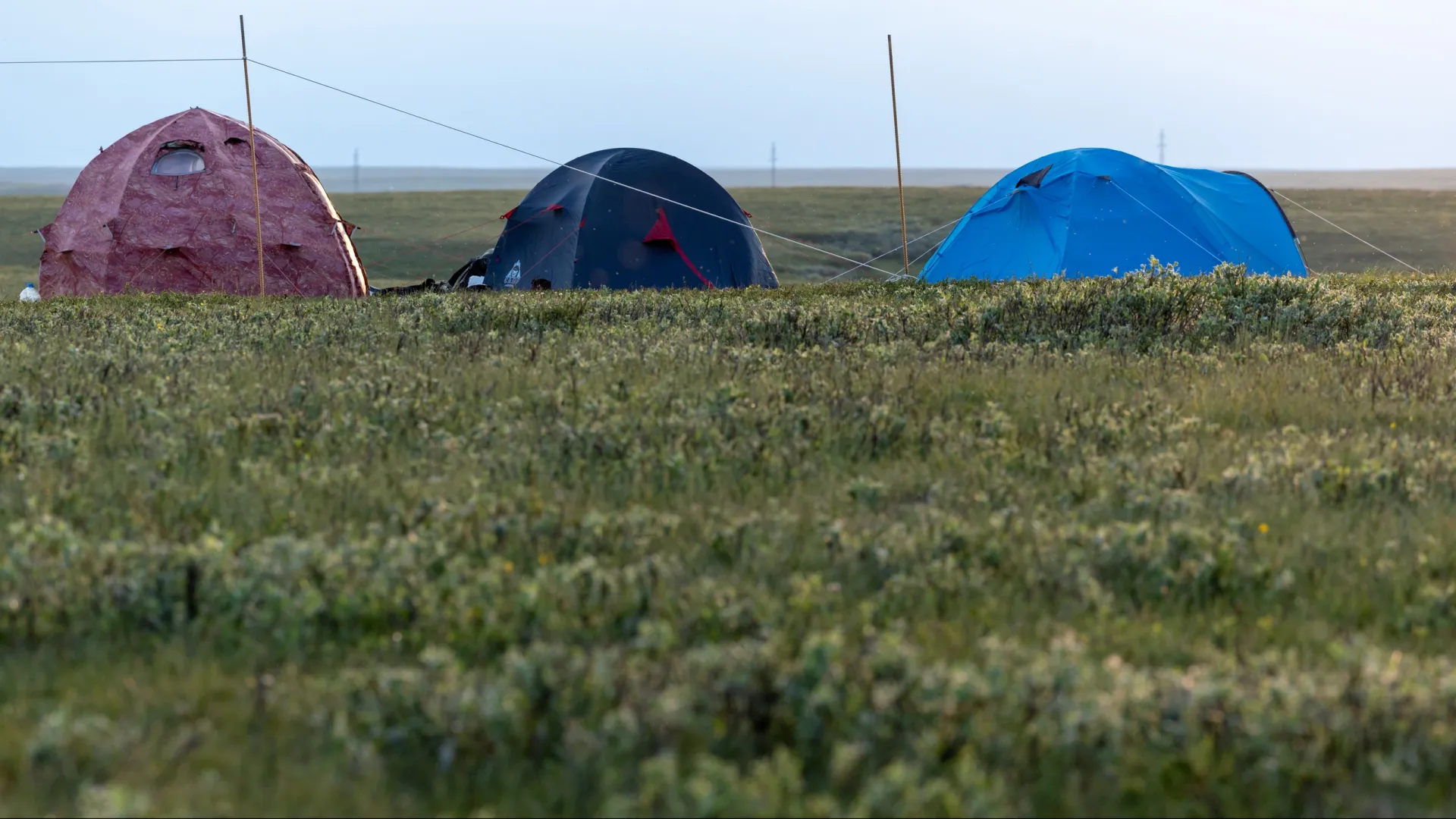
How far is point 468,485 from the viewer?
5.88 meters

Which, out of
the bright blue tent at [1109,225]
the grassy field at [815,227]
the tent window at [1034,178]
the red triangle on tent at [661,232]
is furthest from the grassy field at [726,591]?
the grassy field at [815,227]

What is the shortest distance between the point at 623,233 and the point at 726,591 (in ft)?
59.8

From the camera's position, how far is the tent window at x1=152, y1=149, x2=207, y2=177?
22094mm

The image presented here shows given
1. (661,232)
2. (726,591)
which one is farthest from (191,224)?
(726,591)

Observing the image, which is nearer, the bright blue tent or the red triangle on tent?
the bright blue tent

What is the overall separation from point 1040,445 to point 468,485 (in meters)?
3.00

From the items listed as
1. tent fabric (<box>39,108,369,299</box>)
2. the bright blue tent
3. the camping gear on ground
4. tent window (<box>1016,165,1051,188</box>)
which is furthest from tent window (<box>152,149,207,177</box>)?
tent window (<box>1016,165,1051,188</box>)

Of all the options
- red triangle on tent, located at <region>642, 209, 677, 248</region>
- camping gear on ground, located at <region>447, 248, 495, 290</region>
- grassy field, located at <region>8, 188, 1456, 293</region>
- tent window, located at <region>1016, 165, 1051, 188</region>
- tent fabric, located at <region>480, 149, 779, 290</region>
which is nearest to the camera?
tent window, located at <region>1016, 165, 1051, 188</region>

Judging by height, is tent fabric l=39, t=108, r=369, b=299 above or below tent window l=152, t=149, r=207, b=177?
below

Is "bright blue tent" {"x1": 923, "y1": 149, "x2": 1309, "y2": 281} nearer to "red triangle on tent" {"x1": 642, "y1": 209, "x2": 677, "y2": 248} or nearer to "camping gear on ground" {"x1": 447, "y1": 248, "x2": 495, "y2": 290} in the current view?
"red triangle on tent" {"x1": 642, "y1": 209, "x2": 677, "y2": 248}

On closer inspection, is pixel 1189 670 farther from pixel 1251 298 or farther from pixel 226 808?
pixel 1251 298

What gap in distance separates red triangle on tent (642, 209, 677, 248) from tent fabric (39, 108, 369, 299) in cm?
559

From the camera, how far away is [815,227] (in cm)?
6100

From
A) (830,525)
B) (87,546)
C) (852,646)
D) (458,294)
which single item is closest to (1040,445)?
(830,525)
